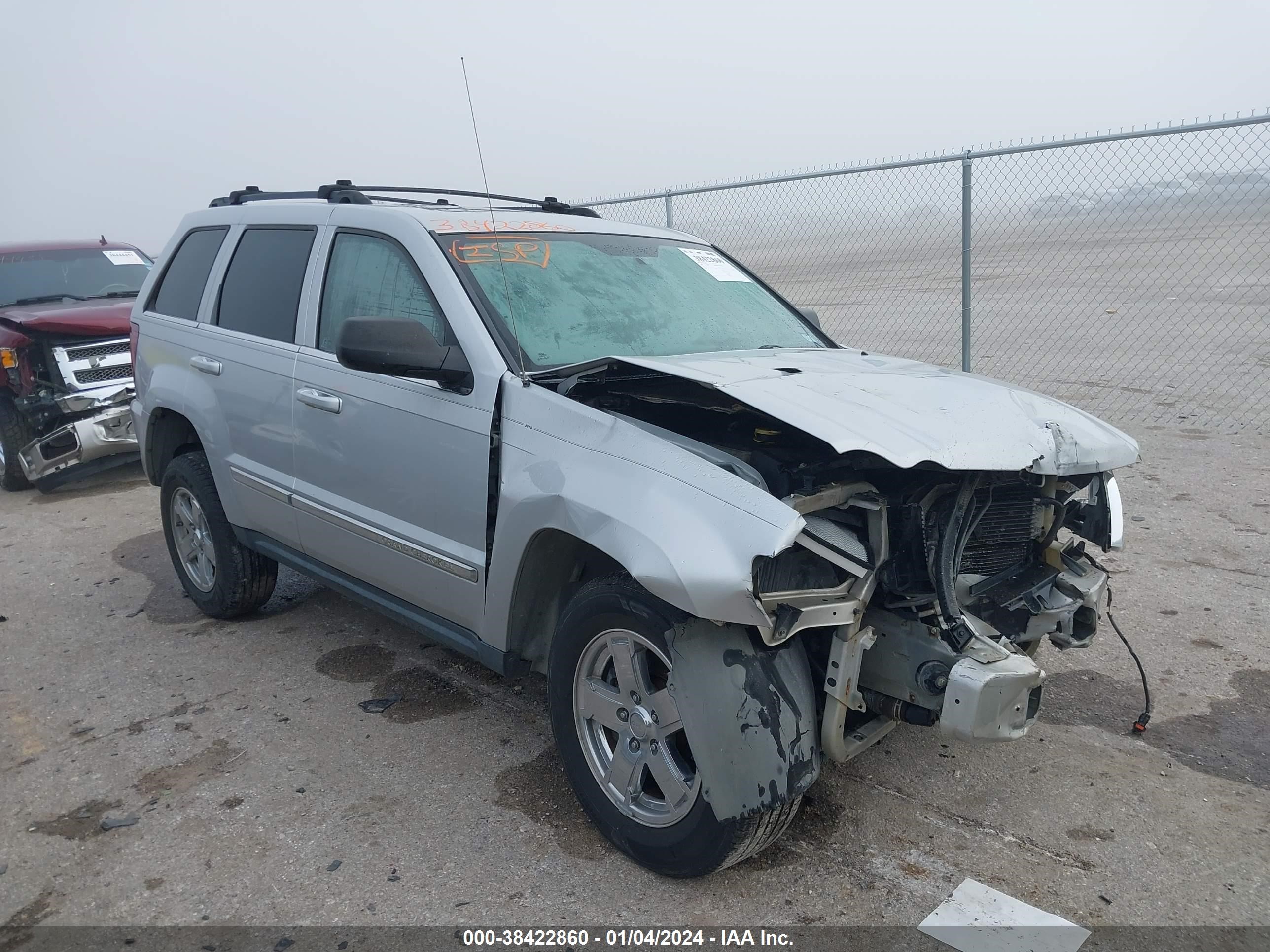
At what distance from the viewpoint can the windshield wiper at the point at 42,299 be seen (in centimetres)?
847

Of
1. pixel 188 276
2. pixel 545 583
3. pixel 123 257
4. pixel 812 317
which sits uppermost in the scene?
pixel 123 257

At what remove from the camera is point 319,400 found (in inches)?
153

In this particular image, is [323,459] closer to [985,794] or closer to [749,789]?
[749,789]

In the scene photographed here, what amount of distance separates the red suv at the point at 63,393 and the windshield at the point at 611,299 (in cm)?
510

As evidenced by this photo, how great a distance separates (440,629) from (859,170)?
→ 19.3ft

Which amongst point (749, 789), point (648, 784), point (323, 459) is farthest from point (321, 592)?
point (749, 789)

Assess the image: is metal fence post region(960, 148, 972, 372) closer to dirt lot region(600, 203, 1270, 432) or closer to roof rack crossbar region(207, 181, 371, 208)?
dirt lot region(600, 203, 1270, 432)

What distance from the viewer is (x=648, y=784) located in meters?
2.99

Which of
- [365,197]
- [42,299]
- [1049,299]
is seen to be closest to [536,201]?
Answer: [365,197]

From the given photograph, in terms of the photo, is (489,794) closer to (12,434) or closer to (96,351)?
(96,351)

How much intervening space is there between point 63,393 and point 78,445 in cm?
46

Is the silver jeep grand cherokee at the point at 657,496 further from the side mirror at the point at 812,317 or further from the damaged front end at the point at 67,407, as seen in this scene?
the damaged front end at the point at 67,407

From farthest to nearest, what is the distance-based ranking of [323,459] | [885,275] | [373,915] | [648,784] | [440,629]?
[885,275], [323,459], [440,629], [648,784], [373,915]

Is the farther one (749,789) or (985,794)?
(985,794)
